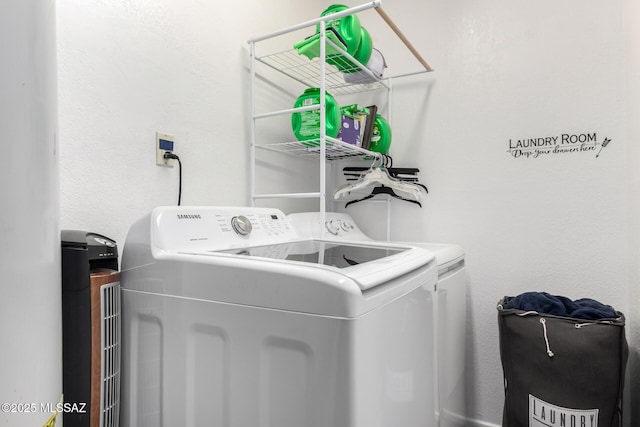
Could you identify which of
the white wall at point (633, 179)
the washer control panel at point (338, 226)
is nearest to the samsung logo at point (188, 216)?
the washer control panel at point (338, 226)

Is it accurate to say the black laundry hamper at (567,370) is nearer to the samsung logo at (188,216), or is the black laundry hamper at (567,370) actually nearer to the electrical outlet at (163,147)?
the samsung logo at (188,216)

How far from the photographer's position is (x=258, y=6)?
192 cm

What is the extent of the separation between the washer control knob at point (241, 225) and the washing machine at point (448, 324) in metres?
0.45

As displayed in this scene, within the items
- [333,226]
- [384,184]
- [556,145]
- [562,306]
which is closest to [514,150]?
[556,145]

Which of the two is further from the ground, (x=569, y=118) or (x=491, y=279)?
(x=569, y=118)

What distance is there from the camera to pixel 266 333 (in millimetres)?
791

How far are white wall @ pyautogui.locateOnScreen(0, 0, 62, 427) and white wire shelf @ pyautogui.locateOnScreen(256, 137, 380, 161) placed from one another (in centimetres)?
118

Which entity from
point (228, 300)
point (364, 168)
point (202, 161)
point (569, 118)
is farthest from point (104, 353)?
point (569, 118)

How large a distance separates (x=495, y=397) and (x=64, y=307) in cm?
207

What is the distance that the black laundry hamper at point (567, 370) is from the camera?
4.78 ft

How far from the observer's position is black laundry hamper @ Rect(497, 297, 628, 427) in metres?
1.46

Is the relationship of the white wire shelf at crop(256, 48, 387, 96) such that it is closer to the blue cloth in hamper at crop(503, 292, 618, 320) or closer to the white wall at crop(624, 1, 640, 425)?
the white wall at crop(624, 1, 640, 425)

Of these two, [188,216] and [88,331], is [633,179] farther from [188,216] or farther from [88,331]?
[88,331]

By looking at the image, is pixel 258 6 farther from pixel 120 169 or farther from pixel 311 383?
pixel 311 383
